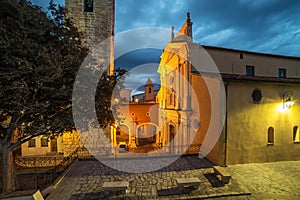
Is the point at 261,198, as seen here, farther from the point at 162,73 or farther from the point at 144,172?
the point at 162,73

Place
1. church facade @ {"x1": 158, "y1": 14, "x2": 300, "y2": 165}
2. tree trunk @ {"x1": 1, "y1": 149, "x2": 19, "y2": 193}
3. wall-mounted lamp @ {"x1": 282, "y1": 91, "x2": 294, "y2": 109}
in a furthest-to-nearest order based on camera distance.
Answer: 1. wall-mounted lamp @ {"x1": 282, "y1": 91, "x2": 294, "y2": 109}
2. church facade @ {"x1": 158, "y1": 14, "x2": 300, "y2": 165}
3. tree trunk @ {"x1": 1, "y1": 149, "x2": 19, "y2": 193}

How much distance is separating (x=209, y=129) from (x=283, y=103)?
15.8ft

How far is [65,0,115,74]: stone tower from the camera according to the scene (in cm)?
1141

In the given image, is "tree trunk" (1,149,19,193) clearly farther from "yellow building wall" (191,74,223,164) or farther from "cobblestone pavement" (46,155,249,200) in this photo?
"yellow building wall" (191,74,223,164)

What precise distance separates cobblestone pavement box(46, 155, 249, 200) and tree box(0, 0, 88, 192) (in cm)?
258

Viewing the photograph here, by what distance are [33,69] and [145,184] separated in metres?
6.48

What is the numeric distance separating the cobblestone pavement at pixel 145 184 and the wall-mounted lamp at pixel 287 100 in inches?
231

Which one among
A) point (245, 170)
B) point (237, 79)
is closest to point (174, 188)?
point (245, 170)

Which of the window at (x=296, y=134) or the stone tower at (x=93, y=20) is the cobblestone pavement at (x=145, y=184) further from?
the stone tower at (x=93, y=20)

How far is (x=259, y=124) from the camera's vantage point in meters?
9.23

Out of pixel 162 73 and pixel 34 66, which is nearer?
pixel 34 66

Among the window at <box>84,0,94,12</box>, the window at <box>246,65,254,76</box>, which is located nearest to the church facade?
the window at <box>246,65,254,76</box>

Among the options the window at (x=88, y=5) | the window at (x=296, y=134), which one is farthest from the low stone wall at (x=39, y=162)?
the window at (x=296, y=134)

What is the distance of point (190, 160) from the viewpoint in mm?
10000
